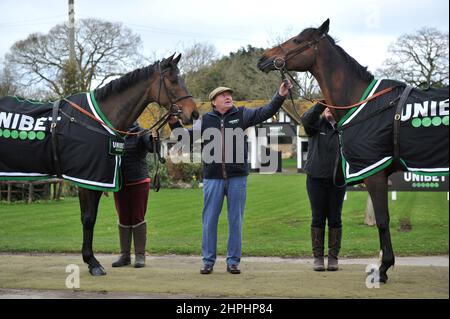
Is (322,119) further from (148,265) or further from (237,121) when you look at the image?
(148,265)

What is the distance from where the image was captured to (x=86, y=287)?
19.9 feet

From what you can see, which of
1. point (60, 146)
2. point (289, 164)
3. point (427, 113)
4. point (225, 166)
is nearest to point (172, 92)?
point (225, 166)

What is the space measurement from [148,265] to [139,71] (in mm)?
2501

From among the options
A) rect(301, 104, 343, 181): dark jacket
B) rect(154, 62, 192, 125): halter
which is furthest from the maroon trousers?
rect(301, 104, 343, 181): dark jacket

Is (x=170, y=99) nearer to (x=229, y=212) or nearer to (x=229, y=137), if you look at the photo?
(x=229, y=137)

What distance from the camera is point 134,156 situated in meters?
7.49

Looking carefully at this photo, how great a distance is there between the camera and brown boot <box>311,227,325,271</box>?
22.9 feet

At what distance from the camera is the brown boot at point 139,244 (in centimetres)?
740

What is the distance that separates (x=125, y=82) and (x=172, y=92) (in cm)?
63

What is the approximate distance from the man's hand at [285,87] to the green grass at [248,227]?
3016 millimetres

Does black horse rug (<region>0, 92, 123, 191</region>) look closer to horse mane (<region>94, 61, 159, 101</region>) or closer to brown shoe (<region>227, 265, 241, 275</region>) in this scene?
horse mane (<region>94, 61, 159, 101</region>)

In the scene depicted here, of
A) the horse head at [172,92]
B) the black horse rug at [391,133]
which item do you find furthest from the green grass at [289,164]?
the black horse rug at [391,133]

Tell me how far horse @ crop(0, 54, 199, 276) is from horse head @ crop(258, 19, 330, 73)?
1.07 meters

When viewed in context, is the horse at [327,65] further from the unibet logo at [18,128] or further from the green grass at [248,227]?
the green grass at [248,227]
